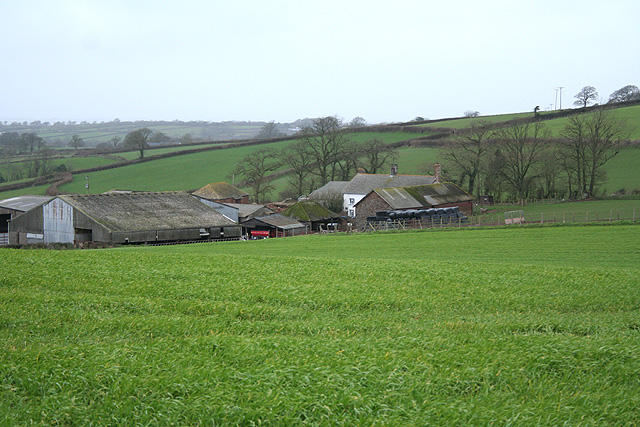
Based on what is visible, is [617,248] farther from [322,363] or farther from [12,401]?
[12,401]

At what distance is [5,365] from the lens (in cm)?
752

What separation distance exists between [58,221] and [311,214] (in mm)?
27420

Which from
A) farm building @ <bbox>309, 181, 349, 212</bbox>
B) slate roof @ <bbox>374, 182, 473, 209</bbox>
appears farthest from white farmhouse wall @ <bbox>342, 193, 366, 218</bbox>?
slate roof @ <bbox>374, 182, 473, 209</bbox>

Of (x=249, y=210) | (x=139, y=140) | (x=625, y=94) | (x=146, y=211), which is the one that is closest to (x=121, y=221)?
(x=146, y=211)

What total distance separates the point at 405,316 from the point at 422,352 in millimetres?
3716

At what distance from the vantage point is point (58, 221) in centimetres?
4612

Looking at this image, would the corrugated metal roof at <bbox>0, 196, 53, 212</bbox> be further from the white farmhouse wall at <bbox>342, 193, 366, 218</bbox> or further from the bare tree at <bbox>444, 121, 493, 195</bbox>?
the bare tree at <bbox>444, 121, 493, 195</bbox>

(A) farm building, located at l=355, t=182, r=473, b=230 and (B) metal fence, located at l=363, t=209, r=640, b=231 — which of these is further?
(A) farm building, located at l=355, t=182, r=473, b=230

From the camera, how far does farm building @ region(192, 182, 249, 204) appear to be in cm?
7050

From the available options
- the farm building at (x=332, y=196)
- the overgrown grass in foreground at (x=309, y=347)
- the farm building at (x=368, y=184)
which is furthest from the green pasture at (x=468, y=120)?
the overgrown grass in foreground at (x=309, y=347)

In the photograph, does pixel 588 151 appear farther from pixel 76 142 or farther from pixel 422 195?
pixel 76 142

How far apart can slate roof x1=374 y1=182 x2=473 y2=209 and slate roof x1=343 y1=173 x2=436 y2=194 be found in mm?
3666

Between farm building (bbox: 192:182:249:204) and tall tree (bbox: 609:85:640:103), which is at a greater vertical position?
tall tree (bbox: 609:85:640:103)

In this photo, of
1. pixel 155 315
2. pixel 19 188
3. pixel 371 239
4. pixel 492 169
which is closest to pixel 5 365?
pixel 155 315
